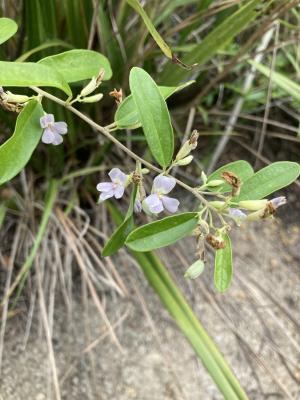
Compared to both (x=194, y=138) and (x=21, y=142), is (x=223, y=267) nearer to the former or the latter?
(x=194, y=138)

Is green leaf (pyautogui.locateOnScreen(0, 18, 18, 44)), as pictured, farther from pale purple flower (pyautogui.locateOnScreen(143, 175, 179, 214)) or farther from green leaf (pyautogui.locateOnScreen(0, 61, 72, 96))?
pale purple flower (pyautogui.locateOnScreen(143, 175, 179, 214))

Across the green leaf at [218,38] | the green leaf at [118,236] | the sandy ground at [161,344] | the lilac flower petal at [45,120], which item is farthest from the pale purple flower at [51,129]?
the sandy ground at [161,344]

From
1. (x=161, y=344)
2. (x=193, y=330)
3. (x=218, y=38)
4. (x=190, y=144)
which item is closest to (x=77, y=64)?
(x=190, y=144)

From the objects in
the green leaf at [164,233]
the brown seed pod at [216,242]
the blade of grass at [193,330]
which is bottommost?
the blade of grass at [193,330]

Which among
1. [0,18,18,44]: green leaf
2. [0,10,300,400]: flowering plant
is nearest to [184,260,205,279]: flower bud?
[0,10,300,400]: flowering plant

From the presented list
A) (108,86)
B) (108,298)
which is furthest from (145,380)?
(108,86)

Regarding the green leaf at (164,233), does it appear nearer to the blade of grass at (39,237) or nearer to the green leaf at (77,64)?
the green leaf at (77,64)
